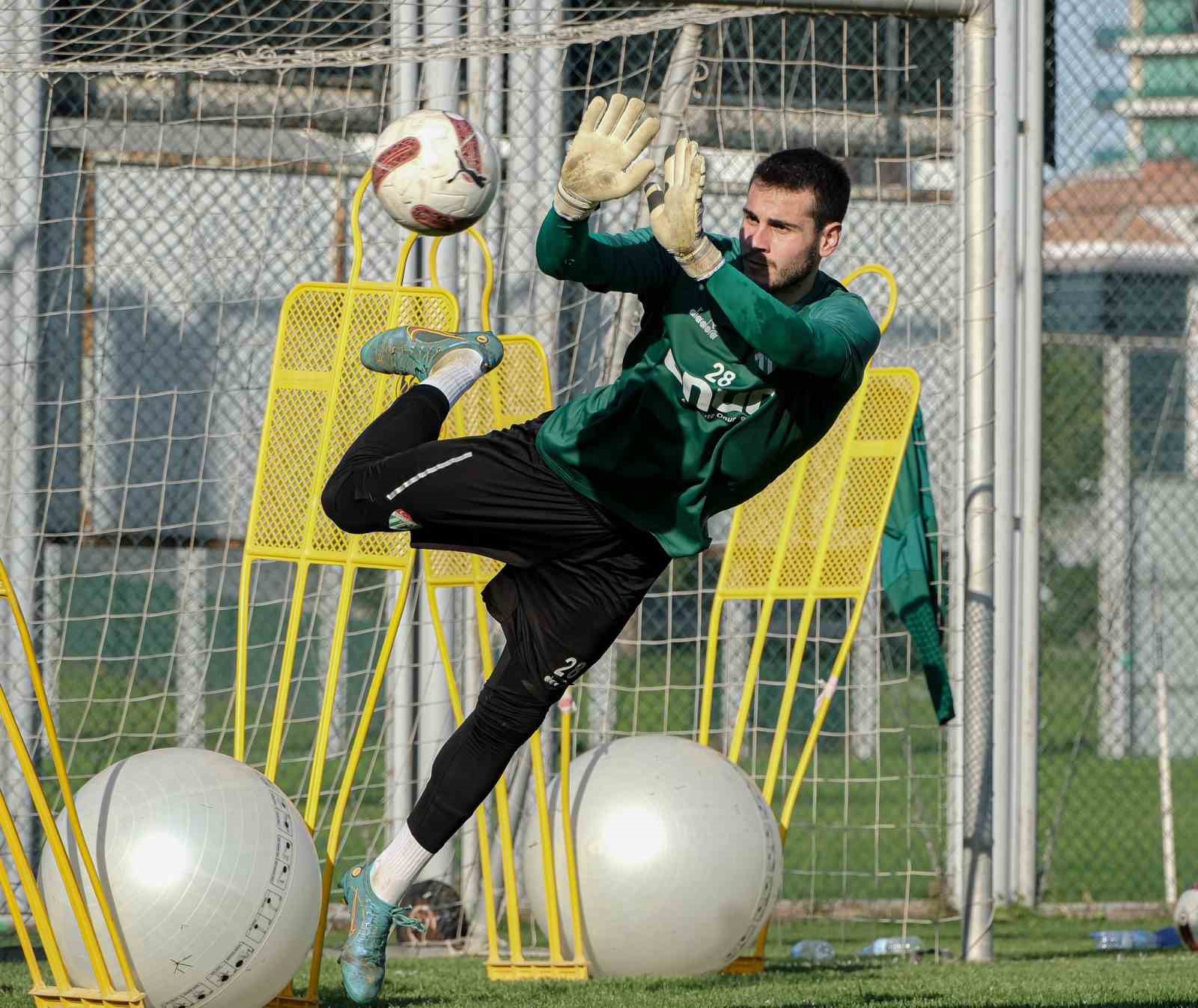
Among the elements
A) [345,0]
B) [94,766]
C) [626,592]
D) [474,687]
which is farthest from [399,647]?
[626,592]

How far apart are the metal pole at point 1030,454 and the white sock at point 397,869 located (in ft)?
15.8

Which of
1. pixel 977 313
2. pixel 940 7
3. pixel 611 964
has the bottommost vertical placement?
pixel 611 964

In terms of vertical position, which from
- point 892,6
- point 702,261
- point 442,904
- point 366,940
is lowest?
point 442,904

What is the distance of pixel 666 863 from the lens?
19.1ft

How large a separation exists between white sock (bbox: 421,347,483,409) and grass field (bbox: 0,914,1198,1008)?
1931 mm

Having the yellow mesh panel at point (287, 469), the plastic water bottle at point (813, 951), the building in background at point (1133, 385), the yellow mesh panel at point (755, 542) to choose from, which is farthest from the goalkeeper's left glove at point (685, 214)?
the building in background at point (1133, 385)

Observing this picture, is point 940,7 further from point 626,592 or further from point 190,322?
point 190,322

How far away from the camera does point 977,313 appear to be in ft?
22.5

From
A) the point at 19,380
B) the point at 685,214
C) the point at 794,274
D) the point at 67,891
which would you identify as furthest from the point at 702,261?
the point at 19,380

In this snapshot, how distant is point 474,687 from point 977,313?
2.65 m

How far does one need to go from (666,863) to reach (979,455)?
2.14 metres

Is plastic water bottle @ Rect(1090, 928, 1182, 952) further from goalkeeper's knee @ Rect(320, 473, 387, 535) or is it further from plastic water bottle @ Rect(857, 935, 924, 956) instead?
goalkeeper's knee @ Rect(320, 473, 387, 535)

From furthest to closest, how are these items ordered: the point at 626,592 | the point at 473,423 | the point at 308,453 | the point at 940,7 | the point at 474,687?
the point at 474,687, the point at 940,7, the point at 473,423, the point at 308,453, the point at 626,592

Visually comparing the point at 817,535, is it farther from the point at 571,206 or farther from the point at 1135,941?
the point at 571,206
